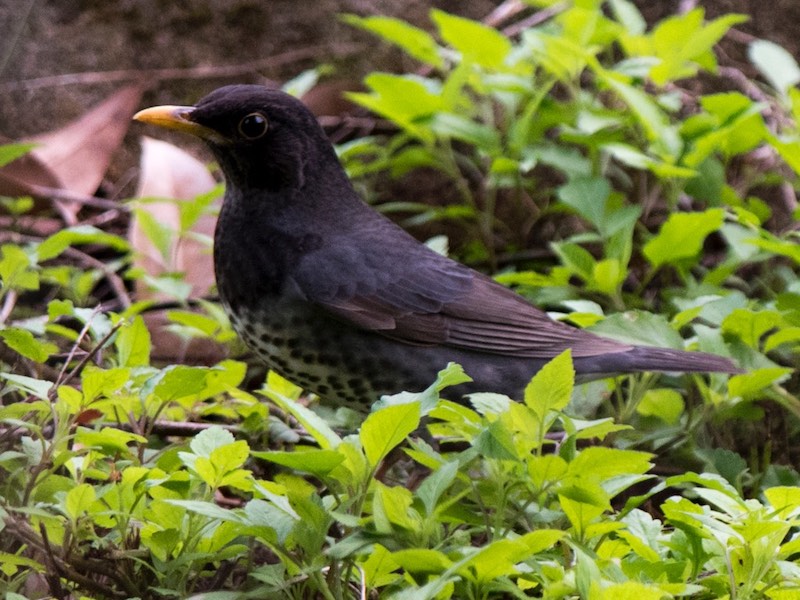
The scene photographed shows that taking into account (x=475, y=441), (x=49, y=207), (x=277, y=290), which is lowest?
(x=49, y=207)

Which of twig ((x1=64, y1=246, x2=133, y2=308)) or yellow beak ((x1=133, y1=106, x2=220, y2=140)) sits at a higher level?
yellow beak ((x1=133, y1=106, x2=220, y2=140))

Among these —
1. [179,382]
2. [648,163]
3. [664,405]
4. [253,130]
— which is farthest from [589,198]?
[179,382]

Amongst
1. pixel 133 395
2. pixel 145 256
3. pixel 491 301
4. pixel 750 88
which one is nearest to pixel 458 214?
pixel 491 301

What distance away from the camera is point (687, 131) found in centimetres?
469

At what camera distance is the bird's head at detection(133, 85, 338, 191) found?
13.1 feet

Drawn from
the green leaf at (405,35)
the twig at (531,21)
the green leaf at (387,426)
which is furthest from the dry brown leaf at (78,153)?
the green leaf at (387,426)

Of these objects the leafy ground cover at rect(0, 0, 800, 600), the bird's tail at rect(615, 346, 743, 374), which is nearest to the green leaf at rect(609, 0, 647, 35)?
the leafy ground cover at rect(0, 0, 800, 600)

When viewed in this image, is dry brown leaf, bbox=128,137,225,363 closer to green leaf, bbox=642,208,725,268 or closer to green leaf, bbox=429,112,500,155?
green leaf, bbox=429,112,500,155

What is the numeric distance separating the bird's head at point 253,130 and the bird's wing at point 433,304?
36 cm

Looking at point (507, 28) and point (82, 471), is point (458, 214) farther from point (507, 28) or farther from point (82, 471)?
point (82, 471)

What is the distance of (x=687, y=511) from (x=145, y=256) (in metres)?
3.01

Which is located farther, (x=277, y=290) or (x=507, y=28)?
(x=507, y=28)

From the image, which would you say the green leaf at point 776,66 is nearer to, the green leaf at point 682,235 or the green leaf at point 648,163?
the green leaf at point 648,163

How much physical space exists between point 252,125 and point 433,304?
34.8 inches
